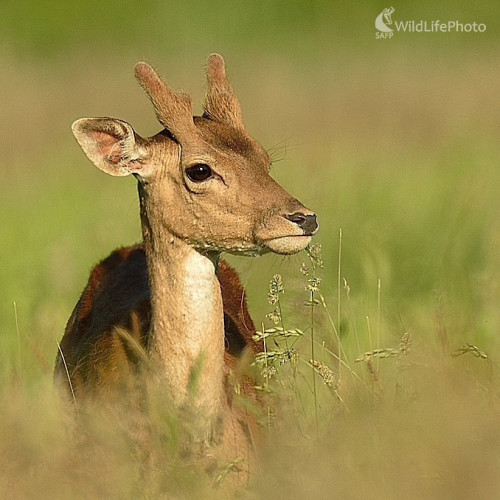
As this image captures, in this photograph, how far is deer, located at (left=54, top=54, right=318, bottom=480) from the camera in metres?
5.97

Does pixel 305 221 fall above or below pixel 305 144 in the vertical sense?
above

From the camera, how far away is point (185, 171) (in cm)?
620

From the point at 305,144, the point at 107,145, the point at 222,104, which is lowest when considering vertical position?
the point at 305,144

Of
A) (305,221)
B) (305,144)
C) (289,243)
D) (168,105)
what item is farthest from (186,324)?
(305,144)

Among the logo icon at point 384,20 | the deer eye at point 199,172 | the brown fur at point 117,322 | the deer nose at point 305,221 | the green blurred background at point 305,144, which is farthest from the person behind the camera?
the logo icon at point 384,20

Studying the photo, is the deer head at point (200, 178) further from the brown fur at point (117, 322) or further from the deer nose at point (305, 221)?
the brown fur at point (117, 322)

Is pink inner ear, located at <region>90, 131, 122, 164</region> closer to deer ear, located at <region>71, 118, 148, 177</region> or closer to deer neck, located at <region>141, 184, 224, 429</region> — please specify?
deer ear, located at <region>71, 118, 148, 177</region>

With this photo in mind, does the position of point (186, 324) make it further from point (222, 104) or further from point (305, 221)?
point (222, 104)

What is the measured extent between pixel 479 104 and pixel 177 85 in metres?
3.42

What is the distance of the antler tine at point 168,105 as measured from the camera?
6336 mm

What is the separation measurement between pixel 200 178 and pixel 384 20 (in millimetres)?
15049

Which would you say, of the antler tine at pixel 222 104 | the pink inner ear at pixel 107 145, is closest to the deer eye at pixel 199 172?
the pink inner ear at pixel 107 145

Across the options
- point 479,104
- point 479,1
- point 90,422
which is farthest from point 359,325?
point 479,1

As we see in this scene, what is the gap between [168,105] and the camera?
640 cm
